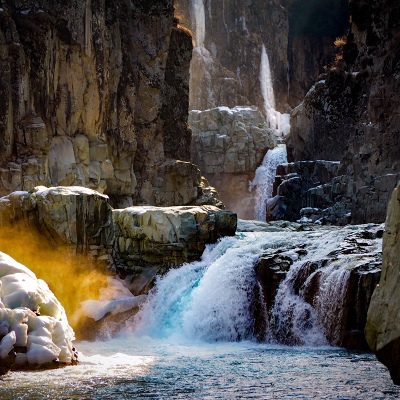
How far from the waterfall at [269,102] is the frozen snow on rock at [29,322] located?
50.8m

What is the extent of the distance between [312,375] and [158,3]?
1298 inches

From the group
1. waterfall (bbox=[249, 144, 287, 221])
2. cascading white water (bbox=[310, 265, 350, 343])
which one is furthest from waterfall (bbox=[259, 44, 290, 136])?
cascading white water (bbox=[310, 265, 350, 343])

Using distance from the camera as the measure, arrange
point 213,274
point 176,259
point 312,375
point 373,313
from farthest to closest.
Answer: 1. point 176,259
2. point 213,274
3. point 312,375
4. point 373,313

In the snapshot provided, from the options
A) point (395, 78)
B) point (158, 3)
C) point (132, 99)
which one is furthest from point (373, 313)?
point (158, 3)

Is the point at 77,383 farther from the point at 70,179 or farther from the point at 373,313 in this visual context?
the point at 70,179

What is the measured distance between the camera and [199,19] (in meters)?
61.8

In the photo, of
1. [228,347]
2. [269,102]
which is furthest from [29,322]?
[269,102]

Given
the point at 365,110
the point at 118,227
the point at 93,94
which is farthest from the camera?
the point at 365,110

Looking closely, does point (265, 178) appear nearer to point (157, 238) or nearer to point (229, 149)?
point (229, 149)

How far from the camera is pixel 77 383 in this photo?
10445mm

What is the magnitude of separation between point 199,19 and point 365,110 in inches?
1185

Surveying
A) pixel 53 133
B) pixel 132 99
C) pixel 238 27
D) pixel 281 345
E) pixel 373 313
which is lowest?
pixel 281 345

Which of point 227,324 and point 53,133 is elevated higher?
point 53,133

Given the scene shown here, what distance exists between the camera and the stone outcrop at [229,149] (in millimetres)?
53562
